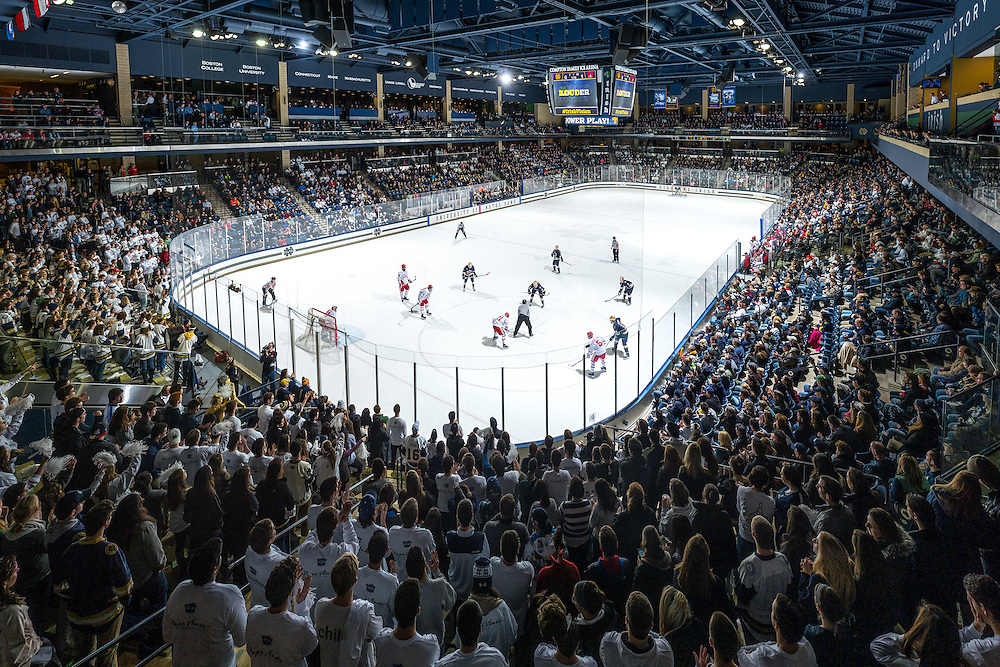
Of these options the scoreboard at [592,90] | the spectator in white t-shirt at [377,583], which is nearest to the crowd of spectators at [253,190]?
the scoreboard at [592,90]

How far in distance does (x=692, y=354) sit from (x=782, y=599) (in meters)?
12.7

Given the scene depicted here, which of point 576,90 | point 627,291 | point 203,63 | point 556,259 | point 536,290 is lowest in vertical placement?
point 627,291

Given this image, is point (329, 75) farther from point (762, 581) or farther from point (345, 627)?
point (762, 581)

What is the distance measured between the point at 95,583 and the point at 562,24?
109 feet

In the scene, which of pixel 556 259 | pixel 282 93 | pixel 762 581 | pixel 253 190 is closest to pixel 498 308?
pixel 556 259

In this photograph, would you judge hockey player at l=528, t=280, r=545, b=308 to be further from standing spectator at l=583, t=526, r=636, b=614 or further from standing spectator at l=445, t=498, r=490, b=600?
standing spectator at l=583, t=526, r=636, b=614

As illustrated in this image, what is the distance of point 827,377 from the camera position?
35.0 feet

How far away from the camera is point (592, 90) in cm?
2416

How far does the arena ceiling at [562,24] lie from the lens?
23375 millimetres

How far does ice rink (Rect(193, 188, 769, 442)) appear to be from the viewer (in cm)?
1517

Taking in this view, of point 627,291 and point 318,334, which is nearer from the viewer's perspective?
point 318,334

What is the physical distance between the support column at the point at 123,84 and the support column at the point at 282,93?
1064cm

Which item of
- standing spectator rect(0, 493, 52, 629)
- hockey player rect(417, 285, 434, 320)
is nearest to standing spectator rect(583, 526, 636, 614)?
standing spectator rect(0, 493, 52, 629)

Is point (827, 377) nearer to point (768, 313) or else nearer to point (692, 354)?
point (692, 354)
